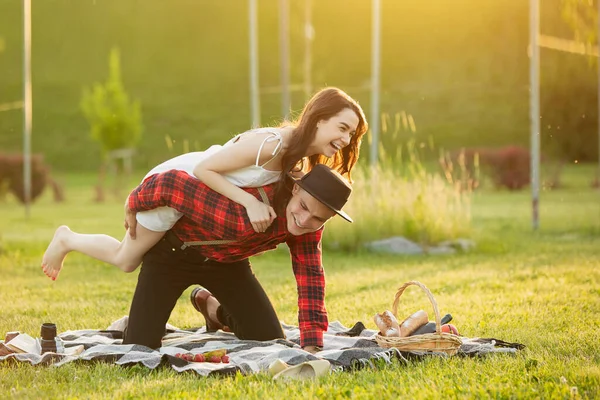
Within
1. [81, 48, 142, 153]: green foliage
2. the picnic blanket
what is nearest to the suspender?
the picnic blanket

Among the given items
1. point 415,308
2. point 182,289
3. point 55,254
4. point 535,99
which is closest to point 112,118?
point 535,99

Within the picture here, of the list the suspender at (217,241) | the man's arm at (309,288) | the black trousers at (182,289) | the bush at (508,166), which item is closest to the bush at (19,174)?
the bush at (508,166)

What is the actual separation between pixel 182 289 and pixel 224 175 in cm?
68

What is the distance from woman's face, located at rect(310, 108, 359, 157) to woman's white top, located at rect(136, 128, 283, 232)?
Result: 18 centimetres

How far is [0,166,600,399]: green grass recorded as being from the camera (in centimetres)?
370

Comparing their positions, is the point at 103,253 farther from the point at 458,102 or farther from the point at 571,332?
the point at 458,102

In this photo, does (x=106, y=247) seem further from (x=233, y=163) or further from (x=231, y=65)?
(x=231, y=65)

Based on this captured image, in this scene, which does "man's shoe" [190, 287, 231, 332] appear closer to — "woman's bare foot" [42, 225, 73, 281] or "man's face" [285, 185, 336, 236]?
"woman's bare foot" [42, 225, 73, 281]

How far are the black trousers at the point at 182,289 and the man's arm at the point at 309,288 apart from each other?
394 millimetres

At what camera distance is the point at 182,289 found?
461 centimetres

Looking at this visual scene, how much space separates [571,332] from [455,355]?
1.07 metres

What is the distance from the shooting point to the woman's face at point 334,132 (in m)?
4.20

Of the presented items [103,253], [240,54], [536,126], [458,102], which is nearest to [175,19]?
[240,54]

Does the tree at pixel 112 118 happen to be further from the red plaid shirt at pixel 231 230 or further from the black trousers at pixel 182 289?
the red plaid shirt at pixel 231 230
